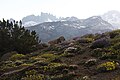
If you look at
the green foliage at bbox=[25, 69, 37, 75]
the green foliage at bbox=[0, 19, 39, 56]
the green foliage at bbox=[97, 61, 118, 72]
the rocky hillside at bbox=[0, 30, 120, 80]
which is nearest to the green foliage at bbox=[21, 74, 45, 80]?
the rocky hillside at bbox=[0, 30, 120, 80]

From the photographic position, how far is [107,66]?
65.4ft

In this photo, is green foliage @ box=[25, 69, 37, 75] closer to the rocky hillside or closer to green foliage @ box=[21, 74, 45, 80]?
the rocky hillside

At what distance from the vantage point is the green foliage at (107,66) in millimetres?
19456

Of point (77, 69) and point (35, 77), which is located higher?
point (77, 69)

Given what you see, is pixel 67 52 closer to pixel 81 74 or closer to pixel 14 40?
pixel 81 74

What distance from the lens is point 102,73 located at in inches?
754

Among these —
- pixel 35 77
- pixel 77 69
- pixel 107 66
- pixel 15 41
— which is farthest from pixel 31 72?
pixel 15 41

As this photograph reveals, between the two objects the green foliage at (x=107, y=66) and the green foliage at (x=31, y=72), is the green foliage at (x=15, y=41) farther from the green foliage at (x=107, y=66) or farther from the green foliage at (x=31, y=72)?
the green foliage at (x=107, y=66)

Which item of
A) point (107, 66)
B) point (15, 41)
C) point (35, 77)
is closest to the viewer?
point (35, 77)

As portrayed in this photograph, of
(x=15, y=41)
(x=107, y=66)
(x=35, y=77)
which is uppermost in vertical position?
(x=15, y=41)

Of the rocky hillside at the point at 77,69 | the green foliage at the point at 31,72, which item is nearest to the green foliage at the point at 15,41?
the rocky hillside at the point at 77,69

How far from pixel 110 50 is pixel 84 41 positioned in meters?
10.8

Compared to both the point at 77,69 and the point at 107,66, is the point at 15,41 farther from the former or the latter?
the point at 107,66

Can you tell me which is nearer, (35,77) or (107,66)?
(35,77)
